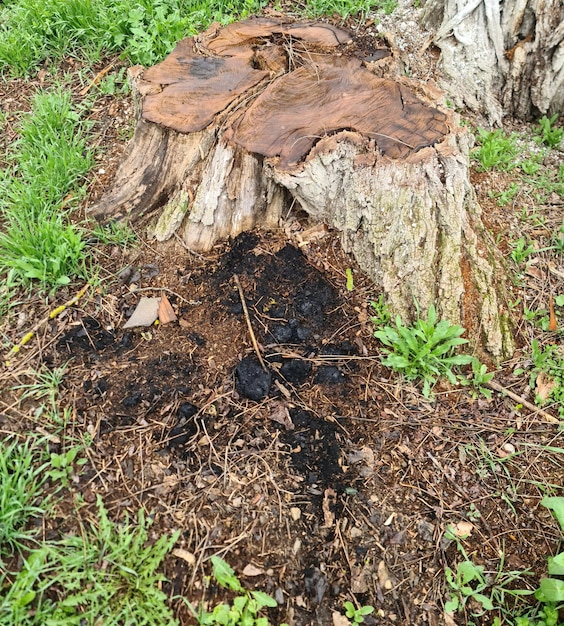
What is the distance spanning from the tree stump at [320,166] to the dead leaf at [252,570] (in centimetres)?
140

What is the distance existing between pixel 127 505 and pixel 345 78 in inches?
95.7

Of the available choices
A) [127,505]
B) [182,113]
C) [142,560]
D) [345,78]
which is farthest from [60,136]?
[142,560]

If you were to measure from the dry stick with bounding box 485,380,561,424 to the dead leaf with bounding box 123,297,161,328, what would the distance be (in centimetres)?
175

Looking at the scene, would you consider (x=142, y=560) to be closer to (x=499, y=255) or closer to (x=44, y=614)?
(x=44, y=614)

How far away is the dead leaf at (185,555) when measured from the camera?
6.37 ft

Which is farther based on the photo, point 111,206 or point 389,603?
point 111,206

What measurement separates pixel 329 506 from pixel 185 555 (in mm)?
621

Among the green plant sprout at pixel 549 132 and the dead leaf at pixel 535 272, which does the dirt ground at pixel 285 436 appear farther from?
the green plant sprout at pixel 549 132

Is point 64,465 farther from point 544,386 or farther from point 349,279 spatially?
point 544,386

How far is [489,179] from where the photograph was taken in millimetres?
3311

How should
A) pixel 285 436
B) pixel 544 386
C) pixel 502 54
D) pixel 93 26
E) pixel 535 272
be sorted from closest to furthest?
pixel 285 436
pixel 544 386
pixel 535 272
pixel 502 54
pixel 93 26

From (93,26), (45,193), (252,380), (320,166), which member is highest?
(93,26)

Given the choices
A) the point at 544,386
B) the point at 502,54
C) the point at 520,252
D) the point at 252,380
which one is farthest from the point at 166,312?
the point at 502,54

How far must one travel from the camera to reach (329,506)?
2104mm
